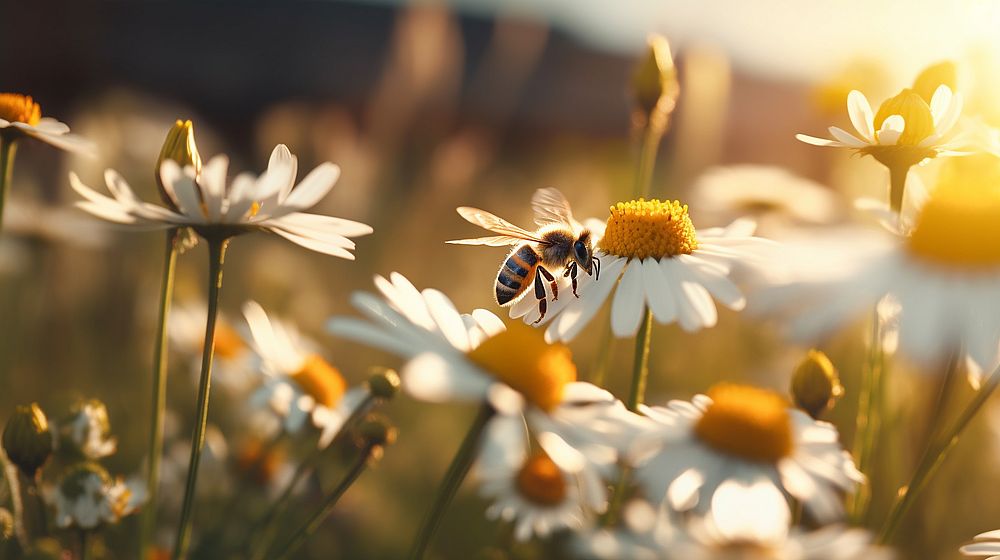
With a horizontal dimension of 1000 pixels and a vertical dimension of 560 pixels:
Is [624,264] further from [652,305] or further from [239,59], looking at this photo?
[239,59]

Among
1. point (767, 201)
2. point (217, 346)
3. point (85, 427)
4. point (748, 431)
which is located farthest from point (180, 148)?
point (767, 201)

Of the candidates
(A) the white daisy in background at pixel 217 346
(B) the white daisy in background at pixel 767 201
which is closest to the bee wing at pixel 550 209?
(A) the white daisy in background at pixel 217 346

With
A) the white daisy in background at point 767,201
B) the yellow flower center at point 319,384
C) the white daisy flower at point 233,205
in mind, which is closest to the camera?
the white daisy flower at point 233,205

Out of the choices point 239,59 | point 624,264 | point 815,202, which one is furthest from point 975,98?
point 239,59

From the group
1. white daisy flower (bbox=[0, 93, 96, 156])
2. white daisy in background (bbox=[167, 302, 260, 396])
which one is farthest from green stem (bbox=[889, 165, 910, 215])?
white daisy in background (bbox=[167, 302, 260, 396])

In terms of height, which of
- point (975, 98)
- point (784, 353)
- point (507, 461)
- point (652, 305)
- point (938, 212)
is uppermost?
point (975, 98)

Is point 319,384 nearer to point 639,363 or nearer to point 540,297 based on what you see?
point 540,297

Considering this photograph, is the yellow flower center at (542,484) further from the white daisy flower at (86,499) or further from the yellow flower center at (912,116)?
the yellow flower center at (912,116)
